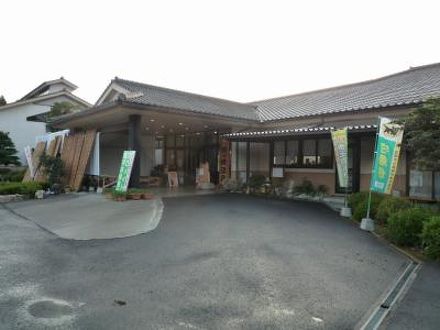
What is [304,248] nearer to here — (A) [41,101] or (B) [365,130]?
(B) [365,130]

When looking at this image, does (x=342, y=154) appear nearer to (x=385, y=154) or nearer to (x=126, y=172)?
(x=385, y=154)

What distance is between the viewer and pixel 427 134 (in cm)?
629

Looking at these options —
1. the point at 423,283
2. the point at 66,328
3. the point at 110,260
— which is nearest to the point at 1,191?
the point at 110,260

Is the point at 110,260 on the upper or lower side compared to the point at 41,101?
lower

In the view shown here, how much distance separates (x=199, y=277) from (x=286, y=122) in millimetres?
10815

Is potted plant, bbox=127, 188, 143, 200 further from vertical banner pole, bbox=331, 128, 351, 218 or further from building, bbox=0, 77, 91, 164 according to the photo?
building, bbox=0, 77, 91, 164

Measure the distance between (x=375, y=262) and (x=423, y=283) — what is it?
0.87 m

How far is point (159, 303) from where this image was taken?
361cm

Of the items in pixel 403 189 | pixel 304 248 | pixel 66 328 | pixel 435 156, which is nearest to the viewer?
pixel 66 328

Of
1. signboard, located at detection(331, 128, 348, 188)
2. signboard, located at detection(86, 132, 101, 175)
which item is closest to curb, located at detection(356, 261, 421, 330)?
signboard, located at detection(331, 128, 348, 188)

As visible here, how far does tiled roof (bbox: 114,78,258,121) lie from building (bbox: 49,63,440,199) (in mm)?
39

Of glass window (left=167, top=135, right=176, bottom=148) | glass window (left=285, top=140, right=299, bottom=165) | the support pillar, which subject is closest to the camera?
the support pillar

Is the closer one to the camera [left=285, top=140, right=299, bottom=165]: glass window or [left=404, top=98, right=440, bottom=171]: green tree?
[left=404, top=98, right=440, bottom=171]: green tree

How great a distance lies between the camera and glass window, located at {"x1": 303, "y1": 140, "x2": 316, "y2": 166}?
12.5m
